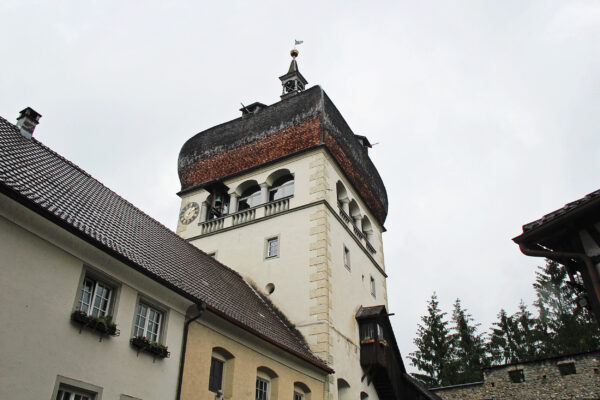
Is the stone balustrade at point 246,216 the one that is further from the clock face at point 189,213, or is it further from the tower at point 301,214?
the clock face at point 189,213

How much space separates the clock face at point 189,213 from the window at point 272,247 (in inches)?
175

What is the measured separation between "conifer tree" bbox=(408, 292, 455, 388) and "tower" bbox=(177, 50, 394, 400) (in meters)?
19.8

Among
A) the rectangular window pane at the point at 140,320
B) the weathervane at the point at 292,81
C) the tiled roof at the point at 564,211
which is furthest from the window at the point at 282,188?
the tiled roof at the point at 564,211

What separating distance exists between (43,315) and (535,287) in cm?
3946

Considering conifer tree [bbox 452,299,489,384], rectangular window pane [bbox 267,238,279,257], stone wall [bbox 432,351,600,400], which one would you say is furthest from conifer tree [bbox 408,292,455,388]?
rectangular window pane [bbox 267,238,279,257]

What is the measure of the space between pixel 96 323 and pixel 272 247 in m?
11.2

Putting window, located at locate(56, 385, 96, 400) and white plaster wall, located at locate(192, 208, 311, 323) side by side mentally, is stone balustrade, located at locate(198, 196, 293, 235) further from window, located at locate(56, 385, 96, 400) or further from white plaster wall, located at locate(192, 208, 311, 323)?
window, located at locate(56, 385, 96, 400)

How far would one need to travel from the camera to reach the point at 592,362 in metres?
23.4

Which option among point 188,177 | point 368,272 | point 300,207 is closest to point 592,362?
point 368,272

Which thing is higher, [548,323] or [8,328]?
[548,323]

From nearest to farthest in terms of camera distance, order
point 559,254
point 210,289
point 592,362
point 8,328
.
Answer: point 8,328, point 559,254, point 210,289, point 592,362

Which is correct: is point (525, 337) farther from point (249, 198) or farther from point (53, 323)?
point (53, 323)

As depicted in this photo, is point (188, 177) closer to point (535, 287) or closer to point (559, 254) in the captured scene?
point (559, 254)

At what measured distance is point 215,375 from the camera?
1236 centimetres
